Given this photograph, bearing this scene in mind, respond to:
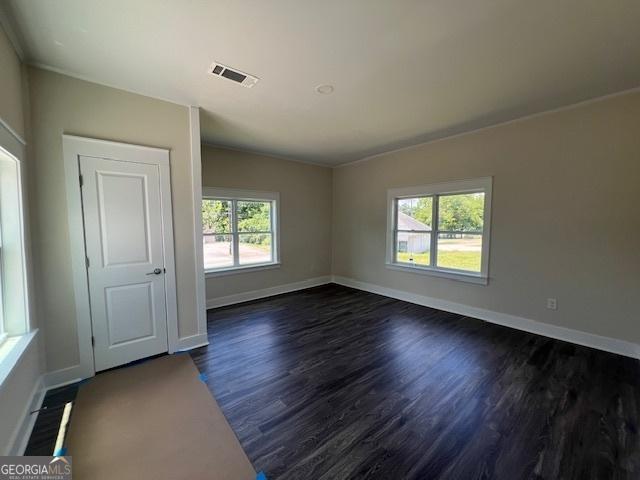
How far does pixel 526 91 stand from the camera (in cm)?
257

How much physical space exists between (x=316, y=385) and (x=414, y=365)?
1.04 metres

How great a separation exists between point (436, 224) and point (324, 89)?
9.50 ft

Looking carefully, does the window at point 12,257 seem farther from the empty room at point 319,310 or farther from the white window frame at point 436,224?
the white window frame at point 436,224

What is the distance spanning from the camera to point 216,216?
446 centimetres

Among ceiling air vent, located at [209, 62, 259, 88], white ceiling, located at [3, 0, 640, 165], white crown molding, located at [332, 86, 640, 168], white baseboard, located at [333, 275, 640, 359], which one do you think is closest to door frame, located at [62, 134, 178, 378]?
white ceiling, located at [3, 0, 640, 165]

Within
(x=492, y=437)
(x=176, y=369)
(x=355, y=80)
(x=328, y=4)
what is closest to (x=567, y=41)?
(x=355, y=80)

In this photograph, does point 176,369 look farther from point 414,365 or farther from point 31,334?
point 414,365

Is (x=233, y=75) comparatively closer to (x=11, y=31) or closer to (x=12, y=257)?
(x=11, y=31)

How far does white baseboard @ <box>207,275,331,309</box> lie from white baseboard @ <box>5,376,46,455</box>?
229cm

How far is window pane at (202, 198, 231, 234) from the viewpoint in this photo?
172 inches

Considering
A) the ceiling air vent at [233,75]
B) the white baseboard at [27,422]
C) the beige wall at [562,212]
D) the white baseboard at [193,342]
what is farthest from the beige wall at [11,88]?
the beige wall at [562,212]

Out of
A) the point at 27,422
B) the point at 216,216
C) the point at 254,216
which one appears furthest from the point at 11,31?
the point at 254,216

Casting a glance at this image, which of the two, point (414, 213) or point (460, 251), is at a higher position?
point (414, 213)

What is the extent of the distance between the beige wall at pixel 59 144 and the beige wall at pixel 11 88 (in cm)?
17
